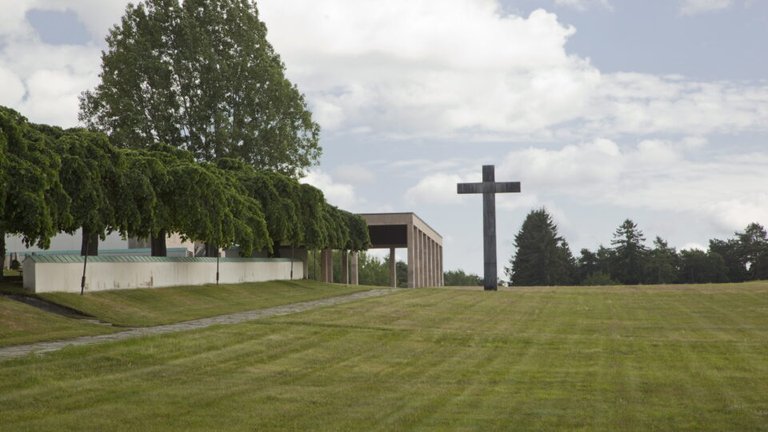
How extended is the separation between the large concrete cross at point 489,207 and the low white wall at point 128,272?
13.6 metres

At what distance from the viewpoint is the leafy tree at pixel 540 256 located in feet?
468

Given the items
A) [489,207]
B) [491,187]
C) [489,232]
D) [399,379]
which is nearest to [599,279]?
[489,232]

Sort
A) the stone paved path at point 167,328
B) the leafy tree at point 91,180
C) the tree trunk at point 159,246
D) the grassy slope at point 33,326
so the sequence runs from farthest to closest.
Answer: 1. the tree trunk at point 159,246
2. the leafy tree at point 91,180
3. the grassy slope at point 33,326
4. the stone paved path at point 167,328

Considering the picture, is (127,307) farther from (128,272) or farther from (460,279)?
(460,279)

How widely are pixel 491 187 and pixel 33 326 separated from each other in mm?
35718

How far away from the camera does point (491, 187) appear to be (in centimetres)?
5709

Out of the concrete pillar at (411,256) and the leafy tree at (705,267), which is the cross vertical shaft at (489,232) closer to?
the concrete pillar at (411,256)

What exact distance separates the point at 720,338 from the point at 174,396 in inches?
736

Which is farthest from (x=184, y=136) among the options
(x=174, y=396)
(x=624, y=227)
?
(x=624, y=227)

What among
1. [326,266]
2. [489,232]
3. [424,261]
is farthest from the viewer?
[424,261]

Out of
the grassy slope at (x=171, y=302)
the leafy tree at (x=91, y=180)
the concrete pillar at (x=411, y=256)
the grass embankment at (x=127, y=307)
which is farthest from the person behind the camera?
the concrete pillar at (x=411, y=256)

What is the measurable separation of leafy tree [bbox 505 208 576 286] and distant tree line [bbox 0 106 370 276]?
3459 inches

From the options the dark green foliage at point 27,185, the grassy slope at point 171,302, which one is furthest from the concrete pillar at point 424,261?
the dark green foliage at point 27,185

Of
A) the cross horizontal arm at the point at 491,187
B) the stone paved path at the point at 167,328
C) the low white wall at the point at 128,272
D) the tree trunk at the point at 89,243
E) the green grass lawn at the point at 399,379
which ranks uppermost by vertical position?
the cross horizontal arm at the point at 491,187
